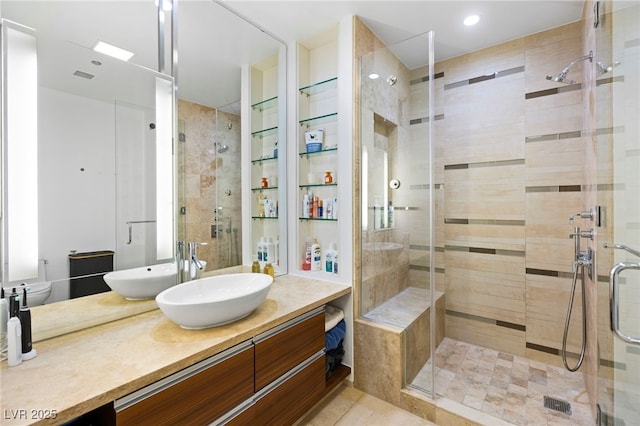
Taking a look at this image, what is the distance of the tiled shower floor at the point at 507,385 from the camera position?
5.60 ft

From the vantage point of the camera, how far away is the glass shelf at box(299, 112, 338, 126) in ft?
7.06

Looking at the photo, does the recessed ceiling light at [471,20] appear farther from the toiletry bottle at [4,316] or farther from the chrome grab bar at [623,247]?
the toiletry bottle at [4,316]

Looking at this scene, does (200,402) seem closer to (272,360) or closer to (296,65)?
(272,360)

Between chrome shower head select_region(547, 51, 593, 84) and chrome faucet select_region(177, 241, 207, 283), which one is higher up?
chrome shower head select_region(547, 51, 593, 84)

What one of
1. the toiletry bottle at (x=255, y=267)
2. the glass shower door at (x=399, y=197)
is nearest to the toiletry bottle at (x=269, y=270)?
the toiletry bottle at (x=255, y=267)

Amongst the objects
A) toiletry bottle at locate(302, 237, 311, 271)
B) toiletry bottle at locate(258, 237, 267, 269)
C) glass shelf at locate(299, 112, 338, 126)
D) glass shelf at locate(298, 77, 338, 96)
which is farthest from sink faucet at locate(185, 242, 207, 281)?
glass shelf at locate(298, 77, 338, 96)

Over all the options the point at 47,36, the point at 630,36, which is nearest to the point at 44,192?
the point at 47,36

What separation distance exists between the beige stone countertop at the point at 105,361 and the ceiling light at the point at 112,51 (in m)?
1.28

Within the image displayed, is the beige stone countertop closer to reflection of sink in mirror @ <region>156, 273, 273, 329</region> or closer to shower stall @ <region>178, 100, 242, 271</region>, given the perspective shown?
reflection of sink in mirror @ <region>156, 273, 273, 329</region>

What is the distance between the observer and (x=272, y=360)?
1406 millimetres

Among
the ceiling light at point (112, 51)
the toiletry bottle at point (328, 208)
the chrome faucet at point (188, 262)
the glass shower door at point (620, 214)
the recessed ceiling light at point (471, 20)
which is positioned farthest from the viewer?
the toiletry bottle at point (328, 208)

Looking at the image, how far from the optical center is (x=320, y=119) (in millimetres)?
2225

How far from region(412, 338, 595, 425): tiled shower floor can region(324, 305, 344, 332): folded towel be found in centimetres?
64

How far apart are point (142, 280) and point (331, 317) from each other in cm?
117
